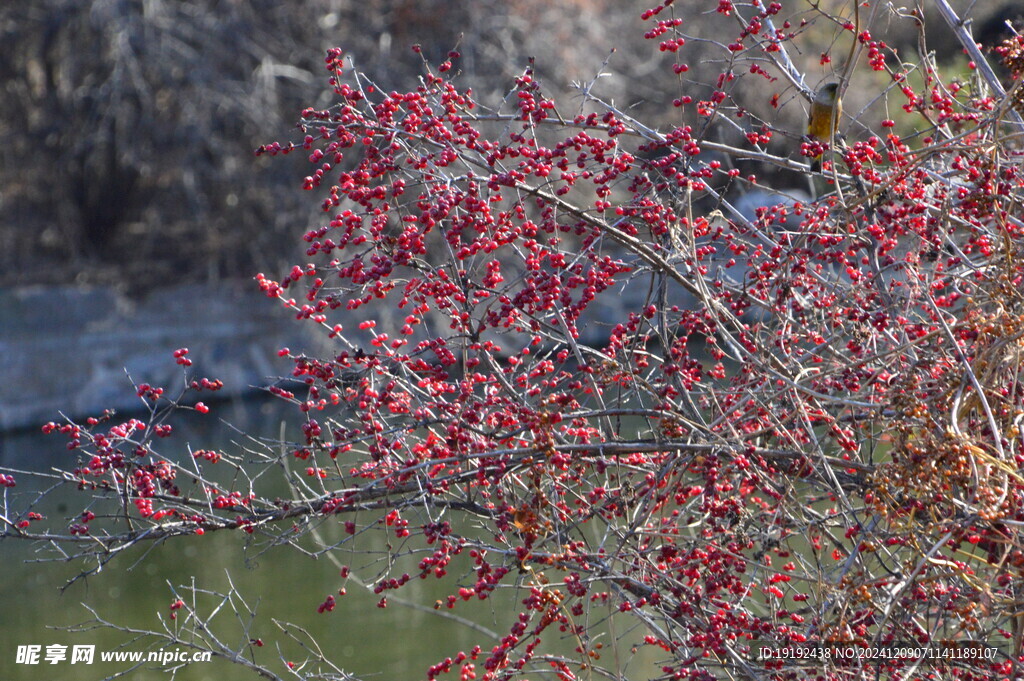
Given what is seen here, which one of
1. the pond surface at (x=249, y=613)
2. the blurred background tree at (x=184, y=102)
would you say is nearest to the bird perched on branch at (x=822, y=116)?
the pond surface at (x=249, y=613)

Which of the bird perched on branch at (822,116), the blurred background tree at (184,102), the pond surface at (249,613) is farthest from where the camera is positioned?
the blurred background tree at (184,102)

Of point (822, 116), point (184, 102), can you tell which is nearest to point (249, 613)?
point (822, 116)

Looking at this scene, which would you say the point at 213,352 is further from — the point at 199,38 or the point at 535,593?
the point at 535,593

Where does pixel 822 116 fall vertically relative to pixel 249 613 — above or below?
above

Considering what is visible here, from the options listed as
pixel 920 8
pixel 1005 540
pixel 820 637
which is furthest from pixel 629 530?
pixel 920 8

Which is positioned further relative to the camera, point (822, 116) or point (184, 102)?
point (184, 102)

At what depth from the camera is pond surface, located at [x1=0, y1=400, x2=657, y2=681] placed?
Answer: 4.95m

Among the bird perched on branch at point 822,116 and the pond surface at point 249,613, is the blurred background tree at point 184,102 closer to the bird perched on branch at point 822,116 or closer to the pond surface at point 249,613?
the pond surface at point 249,613

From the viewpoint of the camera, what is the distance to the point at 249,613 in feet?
14.8

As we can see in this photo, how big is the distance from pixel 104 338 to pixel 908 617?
914 cm

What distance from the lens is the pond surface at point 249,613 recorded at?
16.2ft

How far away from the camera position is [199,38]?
10445 millimetres

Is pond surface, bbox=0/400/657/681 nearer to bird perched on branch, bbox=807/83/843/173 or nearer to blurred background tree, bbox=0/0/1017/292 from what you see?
bird perched on branch, bbox=807/83/843/173

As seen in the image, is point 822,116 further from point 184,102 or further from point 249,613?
point 184,102
